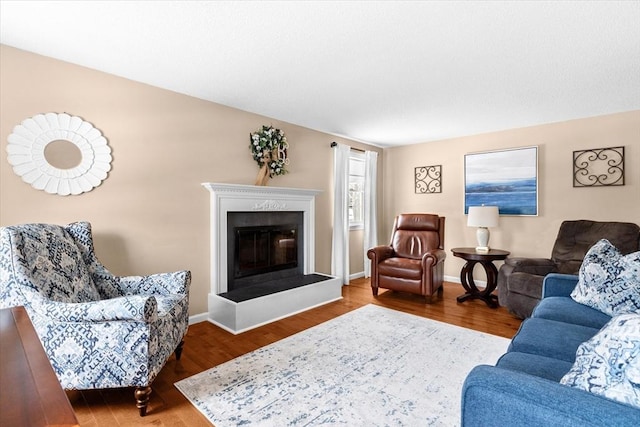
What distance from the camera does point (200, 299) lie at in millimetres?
3262

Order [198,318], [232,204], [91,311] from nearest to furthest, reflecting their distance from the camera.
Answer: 1. [91,311]
2. [198,318]
3. [232,204]

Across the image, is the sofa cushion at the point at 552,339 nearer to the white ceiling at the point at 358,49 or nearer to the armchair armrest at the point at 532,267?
the armchair armrest at the point at 532,267

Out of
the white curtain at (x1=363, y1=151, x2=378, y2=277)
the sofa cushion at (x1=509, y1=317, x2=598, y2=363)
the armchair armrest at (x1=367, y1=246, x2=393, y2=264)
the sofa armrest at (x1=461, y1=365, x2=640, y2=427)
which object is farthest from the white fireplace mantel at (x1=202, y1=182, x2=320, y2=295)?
the sofa armrest at (x1=461, y1=365, x2=640, y2=427)

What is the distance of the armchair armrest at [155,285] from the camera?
7.65 feet

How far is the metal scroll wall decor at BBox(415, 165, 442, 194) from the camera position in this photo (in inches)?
198

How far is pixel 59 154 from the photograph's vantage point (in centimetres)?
241

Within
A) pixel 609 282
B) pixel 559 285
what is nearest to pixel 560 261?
pixel 559 285

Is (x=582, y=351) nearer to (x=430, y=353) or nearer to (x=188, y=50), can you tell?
(x=430, y=353)

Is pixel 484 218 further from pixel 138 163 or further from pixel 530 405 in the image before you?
pixel 138 163

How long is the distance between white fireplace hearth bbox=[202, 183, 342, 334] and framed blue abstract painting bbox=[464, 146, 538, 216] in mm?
2500

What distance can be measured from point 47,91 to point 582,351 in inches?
138

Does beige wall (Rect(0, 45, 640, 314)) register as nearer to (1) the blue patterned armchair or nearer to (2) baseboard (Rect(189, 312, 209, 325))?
(2) baseboard (Rect(189, 312, 209, 325))

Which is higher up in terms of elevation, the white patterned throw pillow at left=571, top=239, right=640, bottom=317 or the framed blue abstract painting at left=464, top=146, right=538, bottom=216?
the framed blue abstract painting at left=464, top=146, right=538, bottom=216

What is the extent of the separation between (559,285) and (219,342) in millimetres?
2783
